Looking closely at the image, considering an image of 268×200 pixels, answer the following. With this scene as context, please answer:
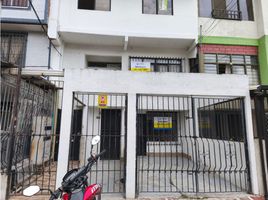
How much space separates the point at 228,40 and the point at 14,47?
9865 millimetres

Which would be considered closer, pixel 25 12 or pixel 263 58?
pixel 25 12

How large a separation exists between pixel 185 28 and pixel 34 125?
24.4 feet

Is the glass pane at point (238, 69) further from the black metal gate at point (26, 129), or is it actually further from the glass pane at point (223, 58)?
the black metal gate at point (26, 129)

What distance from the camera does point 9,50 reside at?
805cm

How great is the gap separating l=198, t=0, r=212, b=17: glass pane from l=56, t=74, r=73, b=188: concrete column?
8.09m

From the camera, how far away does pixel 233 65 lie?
9.38m

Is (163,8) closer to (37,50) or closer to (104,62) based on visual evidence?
(104,62)

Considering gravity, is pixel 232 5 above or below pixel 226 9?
above

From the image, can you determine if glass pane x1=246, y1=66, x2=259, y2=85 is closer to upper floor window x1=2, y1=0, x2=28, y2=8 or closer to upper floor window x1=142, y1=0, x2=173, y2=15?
upper floor window x1=142, y1=0, x2=173, y2=15

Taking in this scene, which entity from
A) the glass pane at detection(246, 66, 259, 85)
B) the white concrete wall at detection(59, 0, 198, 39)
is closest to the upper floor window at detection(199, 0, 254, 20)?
the white concrete wall at detection(59, 0, 198, 39)

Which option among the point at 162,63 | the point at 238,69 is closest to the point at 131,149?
the point at 162,63

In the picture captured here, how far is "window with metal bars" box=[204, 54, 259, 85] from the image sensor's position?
9203 mm

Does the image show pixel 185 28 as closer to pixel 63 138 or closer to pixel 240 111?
pixel 240 111

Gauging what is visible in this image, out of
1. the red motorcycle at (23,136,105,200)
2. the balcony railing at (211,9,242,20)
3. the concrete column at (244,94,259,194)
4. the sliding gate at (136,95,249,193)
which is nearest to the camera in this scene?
the red motorcycle at (23,136,105,200)
